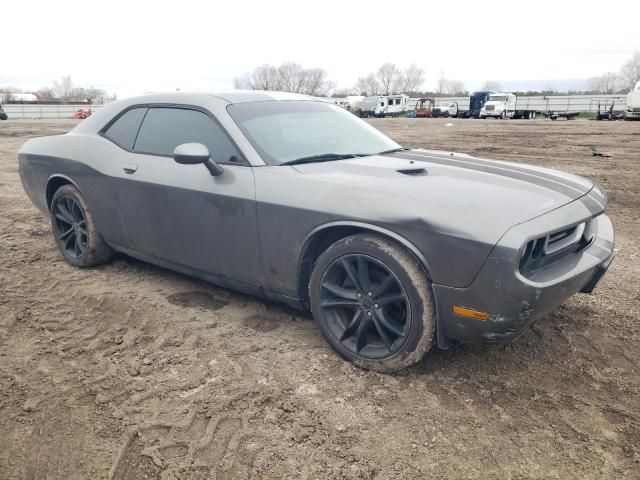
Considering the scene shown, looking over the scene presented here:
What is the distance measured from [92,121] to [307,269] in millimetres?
2563

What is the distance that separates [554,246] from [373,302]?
976mm

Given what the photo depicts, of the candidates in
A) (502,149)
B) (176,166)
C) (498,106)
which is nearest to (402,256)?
(176,166)

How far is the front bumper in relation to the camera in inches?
92.4

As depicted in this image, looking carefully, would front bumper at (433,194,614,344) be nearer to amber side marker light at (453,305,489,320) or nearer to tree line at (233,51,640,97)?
amber side marker light at (453,305,489,320)

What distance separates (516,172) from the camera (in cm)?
312

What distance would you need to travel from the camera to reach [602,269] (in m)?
2.94

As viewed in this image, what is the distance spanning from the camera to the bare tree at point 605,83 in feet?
343

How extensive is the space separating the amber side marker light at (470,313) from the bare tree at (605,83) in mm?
115986

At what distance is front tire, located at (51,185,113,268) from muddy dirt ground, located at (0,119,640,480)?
479 millimetres

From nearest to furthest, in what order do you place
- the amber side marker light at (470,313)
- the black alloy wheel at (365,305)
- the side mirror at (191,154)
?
the amber side marker light at (470,313) → the black alloy wheel at (365,305) → the side mirror at (191,154)

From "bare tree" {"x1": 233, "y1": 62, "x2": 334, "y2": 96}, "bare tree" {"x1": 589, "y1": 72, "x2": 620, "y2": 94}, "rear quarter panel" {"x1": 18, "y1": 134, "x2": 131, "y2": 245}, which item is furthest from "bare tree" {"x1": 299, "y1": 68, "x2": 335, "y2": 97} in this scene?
"rear quarter panel" {"x1": 18, "y1": 134, "x2": 131, "y2": 245}

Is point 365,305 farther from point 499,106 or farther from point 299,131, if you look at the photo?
point 499,106

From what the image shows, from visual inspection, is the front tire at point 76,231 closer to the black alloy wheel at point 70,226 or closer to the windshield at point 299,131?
the black alloy wheel at point 70,226

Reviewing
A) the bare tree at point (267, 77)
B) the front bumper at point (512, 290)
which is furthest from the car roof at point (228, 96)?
the bare tree at point (267, 77)
